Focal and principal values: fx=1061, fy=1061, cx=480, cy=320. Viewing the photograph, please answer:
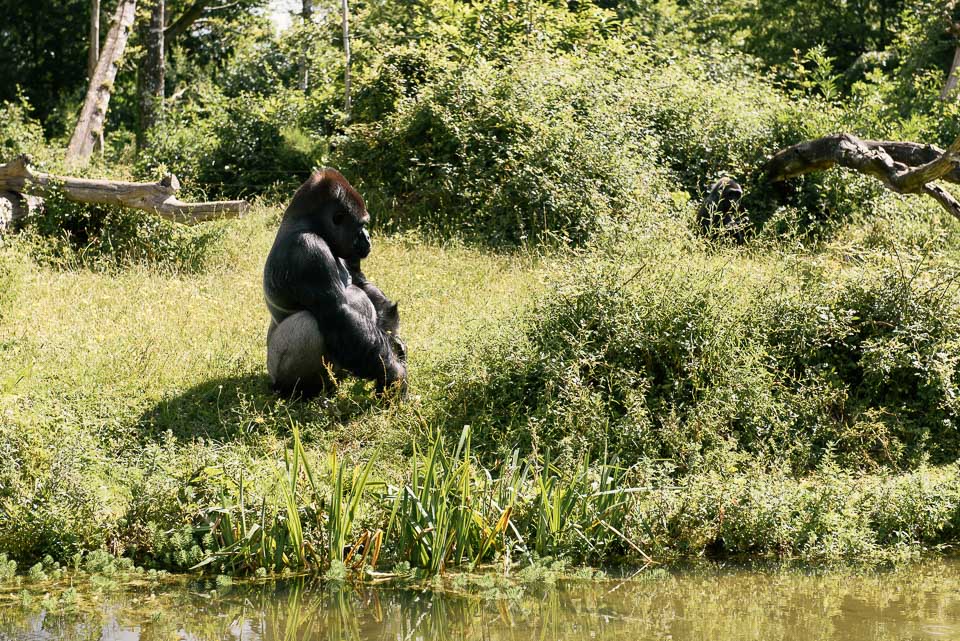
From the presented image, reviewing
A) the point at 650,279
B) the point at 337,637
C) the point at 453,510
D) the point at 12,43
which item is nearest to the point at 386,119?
the point at 650,279

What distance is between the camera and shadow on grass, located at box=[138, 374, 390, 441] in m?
5.75

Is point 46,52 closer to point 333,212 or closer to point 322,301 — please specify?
point 333,212

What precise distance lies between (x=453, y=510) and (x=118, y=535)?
1464 mm

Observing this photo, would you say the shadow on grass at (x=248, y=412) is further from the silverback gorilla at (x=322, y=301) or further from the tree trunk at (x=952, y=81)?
the tree trunk at (x=952, y=81)

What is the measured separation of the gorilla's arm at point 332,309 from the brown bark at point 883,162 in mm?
4547

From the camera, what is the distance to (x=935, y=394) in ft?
19.9

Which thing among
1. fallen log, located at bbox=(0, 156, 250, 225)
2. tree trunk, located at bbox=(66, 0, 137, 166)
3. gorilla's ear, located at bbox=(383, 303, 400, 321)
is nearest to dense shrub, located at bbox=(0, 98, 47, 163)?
tree trunk, located at bbox=(66, 0, 137, 166)

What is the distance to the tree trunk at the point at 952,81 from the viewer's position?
12811mm

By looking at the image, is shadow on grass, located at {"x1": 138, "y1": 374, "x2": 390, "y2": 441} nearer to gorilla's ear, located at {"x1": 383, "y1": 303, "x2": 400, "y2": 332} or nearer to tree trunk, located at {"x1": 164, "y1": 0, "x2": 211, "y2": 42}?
gorilla's ear, located at {"x1": 383, "y1": 303, "x2": 400, "y2": 332}

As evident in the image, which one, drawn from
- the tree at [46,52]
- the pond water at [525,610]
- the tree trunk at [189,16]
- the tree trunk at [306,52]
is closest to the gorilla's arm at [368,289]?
→ the pond water at [525,610]

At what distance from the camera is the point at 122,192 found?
891 centimetres

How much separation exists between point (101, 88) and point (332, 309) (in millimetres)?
9165

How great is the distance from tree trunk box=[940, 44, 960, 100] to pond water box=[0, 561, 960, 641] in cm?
991

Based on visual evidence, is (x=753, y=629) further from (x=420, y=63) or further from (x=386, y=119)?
(x=420, y=63)
